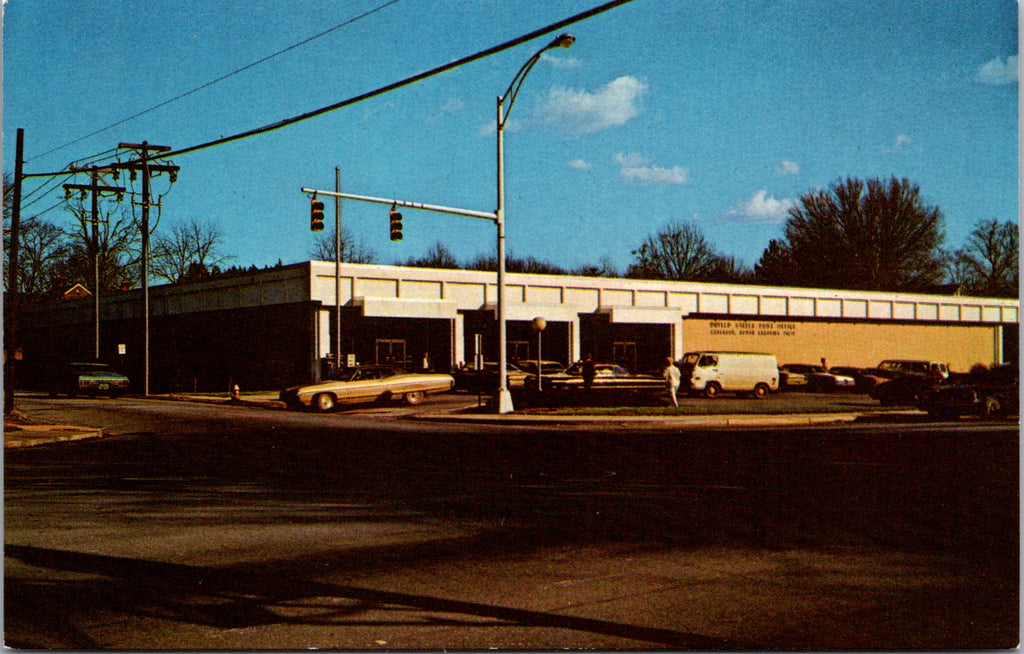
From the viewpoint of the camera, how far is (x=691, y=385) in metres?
34.3

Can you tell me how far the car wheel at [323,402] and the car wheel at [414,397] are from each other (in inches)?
106

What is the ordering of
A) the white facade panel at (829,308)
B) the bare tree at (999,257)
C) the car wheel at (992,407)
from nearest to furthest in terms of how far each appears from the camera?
1. the bare tree at (999,257)
2. the car wheel at (992,407)
3. the white facade panel at (829,308)

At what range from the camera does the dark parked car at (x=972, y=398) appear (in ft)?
64.5

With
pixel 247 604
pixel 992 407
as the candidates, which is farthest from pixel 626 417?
pixel 247 604

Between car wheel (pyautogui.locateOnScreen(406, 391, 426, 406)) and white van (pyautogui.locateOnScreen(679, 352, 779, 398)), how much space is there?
36.7 ft

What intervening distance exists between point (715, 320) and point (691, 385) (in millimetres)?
19325

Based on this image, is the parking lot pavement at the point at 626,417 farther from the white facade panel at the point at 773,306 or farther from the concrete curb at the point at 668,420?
the white facade panel at the point at 773,306

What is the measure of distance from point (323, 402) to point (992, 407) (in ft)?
61.1

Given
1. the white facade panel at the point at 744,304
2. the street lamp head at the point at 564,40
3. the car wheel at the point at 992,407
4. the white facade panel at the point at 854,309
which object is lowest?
the car wheel at the point at 992,407

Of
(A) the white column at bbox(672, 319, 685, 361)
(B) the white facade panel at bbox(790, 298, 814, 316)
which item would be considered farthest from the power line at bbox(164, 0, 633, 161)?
(B) the white facade panel at bbox(790, 298, 814, 316)

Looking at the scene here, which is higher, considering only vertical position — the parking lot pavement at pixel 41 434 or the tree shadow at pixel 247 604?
the parking lot pavement at pixel 41 434

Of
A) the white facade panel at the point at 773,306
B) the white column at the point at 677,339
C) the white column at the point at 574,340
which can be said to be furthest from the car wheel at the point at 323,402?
the white facade panel at the point at 773,306

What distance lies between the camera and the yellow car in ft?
89.9

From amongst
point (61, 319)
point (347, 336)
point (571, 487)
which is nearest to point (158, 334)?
point (61, 319)
